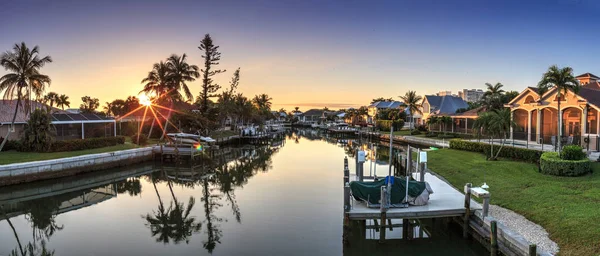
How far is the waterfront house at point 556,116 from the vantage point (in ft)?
84.6

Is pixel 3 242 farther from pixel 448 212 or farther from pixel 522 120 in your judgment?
pixel 522 120

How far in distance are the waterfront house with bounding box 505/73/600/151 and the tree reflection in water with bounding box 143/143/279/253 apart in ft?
66.3

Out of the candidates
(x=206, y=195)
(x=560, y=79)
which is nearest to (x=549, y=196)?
(x=560, y=79)

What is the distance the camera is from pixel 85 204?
18.0 meters

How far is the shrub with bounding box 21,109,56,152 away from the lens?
26125 mm

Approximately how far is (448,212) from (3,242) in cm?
1547

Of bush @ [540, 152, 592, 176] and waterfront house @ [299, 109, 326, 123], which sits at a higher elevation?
waterfront house @ [299, 109, 326, 123]

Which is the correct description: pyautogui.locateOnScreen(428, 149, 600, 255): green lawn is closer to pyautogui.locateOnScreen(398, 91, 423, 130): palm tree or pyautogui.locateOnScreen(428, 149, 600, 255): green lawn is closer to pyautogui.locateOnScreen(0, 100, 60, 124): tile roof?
pyautogui.locateOnScreen(0, 100, 60, 124): tile roof

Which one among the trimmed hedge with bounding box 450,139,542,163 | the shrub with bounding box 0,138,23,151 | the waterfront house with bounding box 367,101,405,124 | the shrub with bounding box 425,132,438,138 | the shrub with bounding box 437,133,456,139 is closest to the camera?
the trimmed hedge with bounding box 450,139,542,163

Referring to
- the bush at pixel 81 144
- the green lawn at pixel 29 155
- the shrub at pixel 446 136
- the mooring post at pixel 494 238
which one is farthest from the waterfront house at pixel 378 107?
the mooring post at pixel 494 238

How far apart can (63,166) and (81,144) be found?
564 centimetres

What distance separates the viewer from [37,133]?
2612 cm

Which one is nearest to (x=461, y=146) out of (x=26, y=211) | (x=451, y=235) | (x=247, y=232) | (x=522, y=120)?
(x=522, y=120)

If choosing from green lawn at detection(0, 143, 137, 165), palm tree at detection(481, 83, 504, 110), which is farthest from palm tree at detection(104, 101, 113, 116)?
A: palm tree at detection(481, 83, 504, 110)
